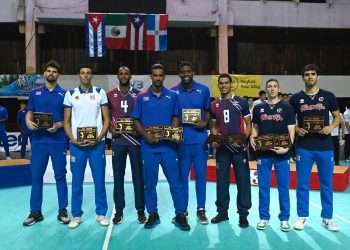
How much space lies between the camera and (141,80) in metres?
14.3

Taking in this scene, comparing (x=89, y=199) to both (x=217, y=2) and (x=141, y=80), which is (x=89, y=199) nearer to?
(x=141, y=80)

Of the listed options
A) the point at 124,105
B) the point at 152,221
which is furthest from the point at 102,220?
the point at 124,105

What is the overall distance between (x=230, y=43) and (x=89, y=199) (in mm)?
13980

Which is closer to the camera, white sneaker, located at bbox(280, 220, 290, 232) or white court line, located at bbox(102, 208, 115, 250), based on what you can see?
white court line, located at bbox(102, 208, 115, 250)

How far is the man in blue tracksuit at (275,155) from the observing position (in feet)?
16.4

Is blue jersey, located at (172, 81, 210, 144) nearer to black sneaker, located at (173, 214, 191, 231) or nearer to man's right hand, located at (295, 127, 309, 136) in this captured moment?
black sneaker, located at (173, 214, 191, 231)

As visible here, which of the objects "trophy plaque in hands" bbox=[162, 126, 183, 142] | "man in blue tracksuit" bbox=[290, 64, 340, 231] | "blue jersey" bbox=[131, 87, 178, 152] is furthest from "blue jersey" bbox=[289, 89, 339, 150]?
"blue jersey" bbox=[131, 87, 178, 152]

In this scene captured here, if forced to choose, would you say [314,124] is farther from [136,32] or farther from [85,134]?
[136,32]

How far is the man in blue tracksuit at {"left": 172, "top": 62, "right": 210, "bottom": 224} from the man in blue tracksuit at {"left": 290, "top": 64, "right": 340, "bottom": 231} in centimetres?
113

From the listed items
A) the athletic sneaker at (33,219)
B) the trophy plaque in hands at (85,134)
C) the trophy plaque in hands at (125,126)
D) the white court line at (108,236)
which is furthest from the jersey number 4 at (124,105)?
the athletic sneaker at (33,219)

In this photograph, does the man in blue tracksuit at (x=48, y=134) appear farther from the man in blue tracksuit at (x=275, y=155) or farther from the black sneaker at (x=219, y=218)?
the man in blue tracksuit at (x=275, y=155)

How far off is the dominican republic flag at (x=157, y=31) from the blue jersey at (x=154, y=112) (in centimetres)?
1032

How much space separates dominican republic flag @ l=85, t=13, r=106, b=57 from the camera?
14.5 m

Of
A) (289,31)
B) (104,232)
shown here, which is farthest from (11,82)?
(289,31)
